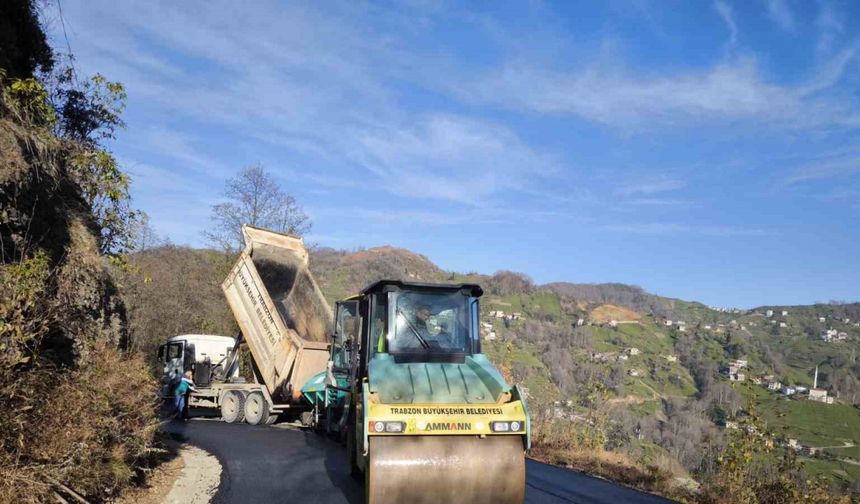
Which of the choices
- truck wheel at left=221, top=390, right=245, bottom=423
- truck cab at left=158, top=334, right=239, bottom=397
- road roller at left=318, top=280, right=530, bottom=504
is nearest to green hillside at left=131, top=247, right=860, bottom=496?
road roller at left=318, top=280, right=530, bottom=504

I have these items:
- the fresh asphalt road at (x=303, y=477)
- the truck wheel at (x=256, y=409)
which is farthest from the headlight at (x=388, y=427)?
the truck wheel at (x=256, y=409)

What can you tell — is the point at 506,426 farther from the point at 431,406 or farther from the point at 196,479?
the point at 196,479

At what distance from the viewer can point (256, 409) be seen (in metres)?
15.3

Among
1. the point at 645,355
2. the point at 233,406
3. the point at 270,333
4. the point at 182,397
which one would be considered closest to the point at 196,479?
the point at 270,333

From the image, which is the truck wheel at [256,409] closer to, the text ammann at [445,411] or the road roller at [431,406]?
the road roller at [431,406]

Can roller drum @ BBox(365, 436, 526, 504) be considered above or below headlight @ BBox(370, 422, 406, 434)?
below

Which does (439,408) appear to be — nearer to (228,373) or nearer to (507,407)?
(507,407)

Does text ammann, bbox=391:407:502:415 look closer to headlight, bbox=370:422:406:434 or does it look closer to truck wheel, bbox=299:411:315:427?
headlight, bbox=370:422:406:434

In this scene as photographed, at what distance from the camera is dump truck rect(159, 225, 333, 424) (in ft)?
47.6

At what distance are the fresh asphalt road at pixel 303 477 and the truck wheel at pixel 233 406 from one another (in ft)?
7.72

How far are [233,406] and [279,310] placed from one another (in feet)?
9.66

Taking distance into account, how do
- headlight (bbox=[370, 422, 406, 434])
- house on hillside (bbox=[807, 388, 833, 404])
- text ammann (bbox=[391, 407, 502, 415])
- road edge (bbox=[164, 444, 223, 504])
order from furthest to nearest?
house on hillside (bbox=[807, 388, 833, 404]), road edge (bbox=[164, 444, 223, 504]), text ammann (bbox=[391, 407, 502, 415]), headlight (bbox=[370, 422, 406, 434])

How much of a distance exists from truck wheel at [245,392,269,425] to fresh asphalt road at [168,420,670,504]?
153 centimetres

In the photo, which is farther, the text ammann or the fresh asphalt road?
the fresh asphalt road
